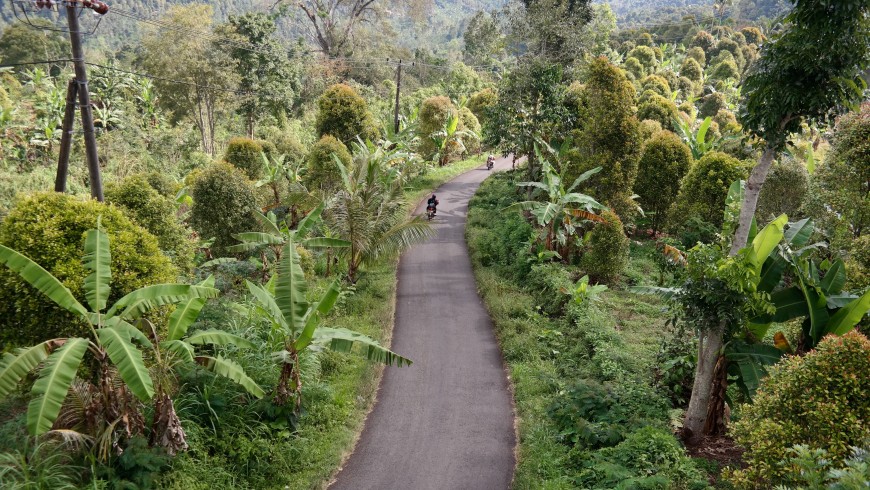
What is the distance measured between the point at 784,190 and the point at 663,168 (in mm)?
3392

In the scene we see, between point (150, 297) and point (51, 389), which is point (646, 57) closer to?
point (150, 297)

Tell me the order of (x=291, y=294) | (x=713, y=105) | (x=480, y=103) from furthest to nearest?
1. (x=713, y=105)
2. (x=480, y=103)
3. (x=291, y=294)

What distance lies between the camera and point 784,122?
23.1 ft

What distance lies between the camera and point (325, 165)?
18.7 metres

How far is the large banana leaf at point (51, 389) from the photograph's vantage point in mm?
5184

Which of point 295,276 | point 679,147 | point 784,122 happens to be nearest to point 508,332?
point 295,276

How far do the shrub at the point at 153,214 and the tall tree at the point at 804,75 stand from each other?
32.9ft

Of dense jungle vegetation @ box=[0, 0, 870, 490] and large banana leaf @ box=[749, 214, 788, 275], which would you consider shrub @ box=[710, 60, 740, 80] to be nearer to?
dense jungle vegetation @ box=[0, 0, 870, 490]

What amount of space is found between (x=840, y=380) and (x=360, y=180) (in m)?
10.2

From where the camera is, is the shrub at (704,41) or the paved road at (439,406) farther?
the shrub at (704,41)

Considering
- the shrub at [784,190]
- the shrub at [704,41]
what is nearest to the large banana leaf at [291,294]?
the shrub at [784,190]

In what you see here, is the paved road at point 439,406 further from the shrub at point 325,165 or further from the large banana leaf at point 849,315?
the shrub at point 325,165

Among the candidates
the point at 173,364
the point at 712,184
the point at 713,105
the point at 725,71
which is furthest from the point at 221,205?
the point at 725,71

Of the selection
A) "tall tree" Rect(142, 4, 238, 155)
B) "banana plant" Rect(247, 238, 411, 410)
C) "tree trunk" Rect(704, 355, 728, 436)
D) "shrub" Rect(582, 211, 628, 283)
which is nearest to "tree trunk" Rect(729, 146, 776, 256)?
"tree trunk" Rect(704, 355, 728, 436)
